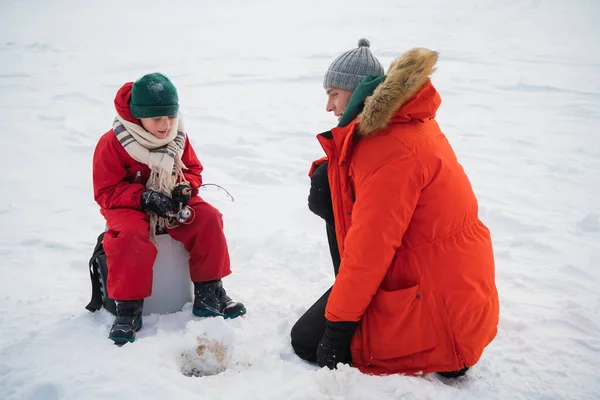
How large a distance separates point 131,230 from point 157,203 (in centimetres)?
18

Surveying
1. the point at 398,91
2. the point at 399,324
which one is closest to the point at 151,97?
the point at 398,91

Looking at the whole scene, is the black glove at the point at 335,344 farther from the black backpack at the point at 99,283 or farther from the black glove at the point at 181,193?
the black backpack at the point at 99,283

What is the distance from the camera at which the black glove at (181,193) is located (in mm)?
2531

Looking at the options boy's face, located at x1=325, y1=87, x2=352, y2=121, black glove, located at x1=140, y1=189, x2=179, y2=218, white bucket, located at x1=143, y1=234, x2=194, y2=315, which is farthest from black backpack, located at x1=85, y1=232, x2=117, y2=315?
boy's face, located at x1=325, y1=87, x2=352, y2=121

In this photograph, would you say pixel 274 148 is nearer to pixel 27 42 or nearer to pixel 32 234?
pixel 32 234

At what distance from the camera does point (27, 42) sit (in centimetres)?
1350

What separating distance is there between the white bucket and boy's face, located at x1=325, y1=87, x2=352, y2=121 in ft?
3.64

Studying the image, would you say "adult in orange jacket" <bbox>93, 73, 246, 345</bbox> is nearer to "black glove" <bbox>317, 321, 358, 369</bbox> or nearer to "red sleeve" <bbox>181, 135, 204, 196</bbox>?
"red sleeve" <bbox>181, 135, 204, 196</bbox>

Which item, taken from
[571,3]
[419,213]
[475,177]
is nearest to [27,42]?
[475,177]

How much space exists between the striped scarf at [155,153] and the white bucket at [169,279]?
→ 4.1 inches

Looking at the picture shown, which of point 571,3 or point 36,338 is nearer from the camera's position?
point 36,338

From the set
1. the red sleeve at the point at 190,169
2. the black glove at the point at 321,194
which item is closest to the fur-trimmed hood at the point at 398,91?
the black glove at the point at 321,194

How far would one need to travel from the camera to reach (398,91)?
1855mm

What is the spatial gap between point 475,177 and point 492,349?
290 centimetres
